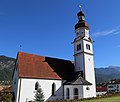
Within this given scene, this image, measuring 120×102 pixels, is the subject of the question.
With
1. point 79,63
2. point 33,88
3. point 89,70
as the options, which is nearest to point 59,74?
point 79,63

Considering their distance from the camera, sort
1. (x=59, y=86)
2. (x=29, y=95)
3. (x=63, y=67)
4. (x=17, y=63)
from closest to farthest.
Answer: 1. (x=29, y=95)
2. (x=17, y=63)
3. (x=59, y=86)
4. (x=63, y=67)

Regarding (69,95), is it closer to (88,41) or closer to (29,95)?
(29,95)

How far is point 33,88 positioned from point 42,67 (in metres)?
5.69

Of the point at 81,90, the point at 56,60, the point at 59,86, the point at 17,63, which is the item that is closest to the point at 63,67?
the point at 56,60

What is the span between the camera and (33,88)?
32969mm

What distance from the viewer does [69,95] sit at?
117 ft

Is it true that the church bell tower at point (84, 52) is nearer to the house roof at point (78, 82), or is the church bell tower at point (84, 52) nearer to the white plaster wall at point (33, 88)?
the house roof at point (78, 82)

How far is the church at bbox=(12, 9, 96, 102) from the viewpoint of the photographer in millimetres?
32406

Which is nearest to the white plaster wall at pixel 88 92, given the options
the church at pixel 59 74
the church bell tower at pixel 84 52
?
the church at pixel 59 74

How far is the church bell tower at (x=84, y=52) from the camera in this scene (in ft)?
130

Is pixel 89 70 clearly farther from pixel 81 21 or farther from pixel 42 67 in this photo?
pixel 81 21

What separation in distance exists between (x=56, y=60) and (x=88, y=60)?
26.9 ft

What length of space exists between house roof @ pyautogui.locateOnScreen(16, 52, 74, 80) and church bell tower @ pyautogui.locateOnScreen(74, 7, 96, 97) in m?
3.28

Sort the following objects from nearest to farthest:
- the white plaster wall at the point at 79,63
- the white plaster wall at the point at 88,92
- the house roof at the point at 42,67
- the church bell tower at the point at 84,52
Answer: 1. the house roof at the point at 42,67
2. the white plaster wall at the point at 88,92
3. the church bell tower at the point at 84,52
4. the white plaster wall at the point at 79,63
